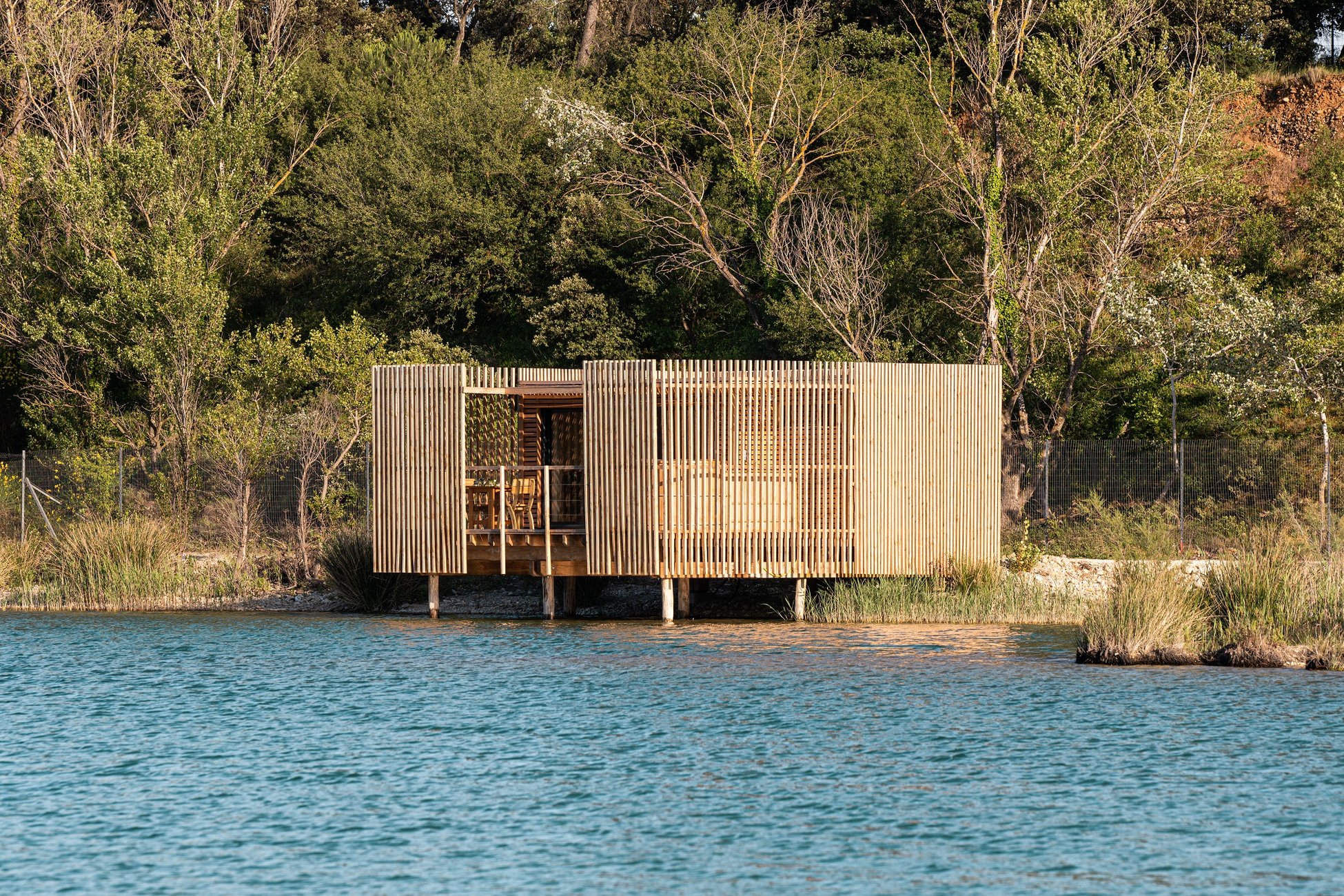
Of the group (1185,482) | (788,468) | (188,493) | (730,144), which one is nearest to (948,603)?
(788,468)

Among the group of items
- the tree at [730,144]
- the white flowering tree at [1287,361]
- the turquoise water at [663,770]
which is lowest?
the turquoise water at [663,770]

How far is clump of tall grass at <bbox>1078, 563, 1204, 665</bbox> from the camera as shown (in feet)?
61.3

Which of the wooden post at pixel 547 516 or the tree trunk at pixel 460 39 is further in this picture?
the tree trunk at pixel 460 39

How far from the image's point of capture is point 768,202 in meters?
36.1

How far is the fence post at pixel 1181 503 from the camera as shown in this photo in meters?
26.8

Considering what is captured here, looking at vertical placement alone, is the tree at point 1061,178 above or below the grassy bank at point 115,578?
above

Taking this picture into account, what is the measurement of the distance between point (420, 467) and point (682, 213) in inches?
602

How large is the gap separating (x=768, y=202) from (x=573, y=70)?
12714 millimetres

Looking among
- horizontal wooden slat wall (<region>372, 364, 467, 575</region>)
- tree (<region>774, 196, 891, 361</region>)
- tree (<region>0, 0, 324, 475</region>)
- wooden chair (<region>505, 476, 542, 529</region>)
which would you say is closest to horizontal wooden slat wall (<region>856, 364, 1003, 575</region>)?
wooden chair (<region>505, 476, 542, 529</region>)

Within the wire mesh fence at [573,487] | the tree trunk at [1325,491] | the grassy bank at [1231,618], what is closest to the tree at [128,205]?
the wire mesh fence at [573,487]

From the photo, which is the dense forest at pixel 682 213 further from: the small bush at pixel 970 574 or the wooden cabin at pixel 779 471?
the small bush at pixel 970 574

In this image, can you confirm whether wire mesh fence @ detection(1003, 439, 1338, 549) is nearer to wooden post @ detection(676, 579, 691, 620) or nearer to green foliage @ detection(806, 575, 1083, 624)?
green foliage @ detection(806, 575, 1083, 624)

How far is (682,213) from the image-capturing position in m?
37.2

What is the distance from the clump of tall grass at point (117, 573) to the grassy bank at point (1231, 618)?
50.8ft
